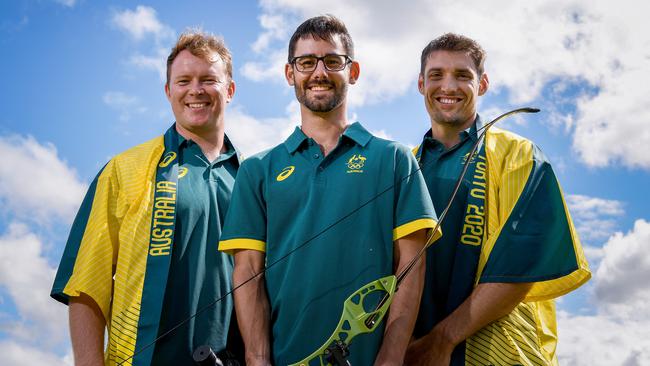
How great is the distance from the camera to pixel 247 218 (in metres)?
3.95

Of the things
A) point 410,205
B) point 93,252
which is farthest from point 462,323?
point 93,252

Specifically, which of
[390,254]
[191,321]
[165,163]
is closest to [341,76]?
[390,254]

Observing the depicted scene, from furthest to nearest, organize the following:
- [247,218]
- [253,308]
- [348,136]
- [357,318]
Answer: [348,136] → [247,218] → [253,308] → [357,318]

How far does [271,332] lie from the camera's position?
151 inches

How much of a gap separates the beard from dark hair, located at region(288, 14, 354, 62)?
25 centimetres

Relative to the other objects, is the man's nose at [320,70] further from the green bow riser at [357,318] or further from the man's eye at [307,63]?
the green bow riser at [357,318]

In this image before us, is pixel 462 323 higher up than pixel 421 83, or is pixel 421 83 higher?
pixel 421 83

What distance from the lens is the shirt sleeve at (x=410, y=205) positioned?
3.75 m

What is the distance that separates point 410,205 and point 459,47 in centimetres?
152

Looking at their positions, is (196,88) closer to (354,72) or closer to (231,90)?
(231,90)

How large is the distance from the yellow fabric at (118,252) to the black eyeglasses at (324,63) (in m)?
1.20

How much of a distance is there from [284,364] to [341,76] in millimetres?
1576

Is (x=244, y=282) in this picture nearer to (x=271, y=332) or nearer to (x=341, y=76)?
(x=271, y=332)

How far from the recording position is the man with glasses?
12.2ft
